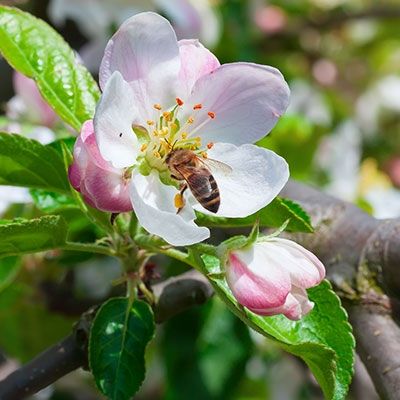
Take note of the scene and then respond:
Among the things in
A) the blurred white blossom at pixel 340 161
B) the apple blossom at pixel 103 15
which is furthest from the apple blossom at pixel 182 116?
the blurred white blossom at pixel 340 161

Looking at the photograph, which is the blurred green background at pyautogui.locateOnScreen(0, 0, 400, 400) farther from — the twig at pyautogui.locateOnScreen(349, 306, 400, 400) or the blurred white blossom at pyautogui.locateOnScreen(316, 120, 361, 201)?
the twig at pyautogui.locateOnScreen(349, 306, 400, 400)

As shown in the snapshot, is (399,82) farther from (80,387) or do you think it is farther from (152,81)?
(152,81)

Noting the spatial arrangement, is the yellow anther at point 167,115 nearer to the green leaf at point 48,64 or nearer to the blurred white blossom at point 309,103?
the green leaf at point 48,64

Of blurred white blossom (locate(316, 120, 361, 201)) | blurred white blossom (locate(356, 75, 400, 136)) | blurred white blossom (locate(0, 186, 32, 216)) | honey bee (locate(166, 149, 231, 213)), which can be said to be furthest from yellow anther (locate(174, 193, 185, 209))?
blurred white blossom (locate(356, 75, 400, 136))

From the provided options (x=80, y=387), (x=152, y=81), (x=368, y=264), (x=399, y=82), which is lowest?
(x=80, y=387)

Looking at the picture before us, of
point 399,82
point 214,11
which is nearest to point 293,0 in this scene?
point 399,82

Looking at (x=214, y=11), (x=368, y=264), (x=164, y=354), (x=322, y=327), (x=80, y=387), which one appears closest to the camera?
(x=322, y=327)

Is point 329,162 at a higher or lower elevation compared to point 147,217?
→ lower
